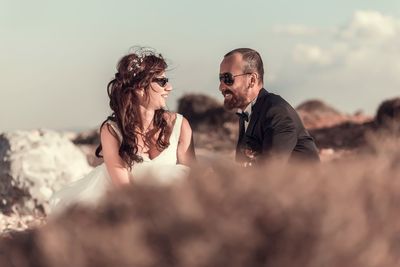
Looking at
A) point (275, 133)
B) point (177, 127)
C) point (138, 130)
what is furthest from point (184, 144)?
point (275, 133)

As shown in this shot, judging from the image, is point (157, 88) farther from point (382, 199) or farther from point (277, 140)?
point (382, 199)

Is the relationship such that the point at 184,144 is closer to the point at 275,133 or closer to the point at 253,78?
the point at 253,78

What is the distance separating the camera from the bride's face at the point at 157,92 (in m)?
6.12

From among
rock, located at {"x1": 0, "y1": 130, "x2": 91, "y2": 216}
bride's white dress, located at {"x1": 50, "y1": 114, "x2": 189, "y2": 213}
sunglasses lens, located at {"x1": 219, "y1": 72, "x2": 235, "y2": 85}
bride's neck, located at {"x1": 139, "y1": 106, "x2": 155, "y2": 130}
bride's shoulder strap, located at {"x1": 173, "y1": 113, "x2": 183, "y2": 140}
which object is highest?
sunglasses lens, located at {"x1": 219, "y1": 72, "x2": 235, "y2": 85}

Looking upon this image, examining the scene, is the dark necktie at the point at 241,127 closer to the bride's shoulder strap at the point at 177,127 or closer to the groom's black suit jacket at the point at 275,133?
the groom's black suit jacket at the point at 275,133

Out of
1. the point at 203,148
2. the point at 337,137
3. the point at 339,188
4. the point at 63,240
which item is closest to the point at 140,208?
the point at 63,240

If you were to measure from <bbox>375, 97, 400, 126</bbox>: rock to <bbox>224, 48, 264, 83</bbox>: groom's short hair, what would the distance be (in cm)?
1937

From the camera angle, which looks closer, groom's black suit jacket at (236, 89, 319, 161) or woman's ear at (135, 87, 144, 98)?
groom's black suit jacket at (236, 89, 319, 161)

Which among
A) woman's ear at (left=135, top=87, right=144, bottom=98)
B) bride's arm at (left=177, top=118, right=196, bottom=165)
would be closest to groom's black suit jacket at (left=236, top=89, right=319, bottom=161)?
bride's arm at (left=177, top=118, right=196, bottom=165)

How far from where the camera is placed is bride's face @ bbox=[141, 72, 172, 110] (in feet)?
20.1

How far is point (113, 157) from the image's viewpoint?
19.7ft

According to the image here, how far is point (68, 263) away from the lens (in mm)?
2861

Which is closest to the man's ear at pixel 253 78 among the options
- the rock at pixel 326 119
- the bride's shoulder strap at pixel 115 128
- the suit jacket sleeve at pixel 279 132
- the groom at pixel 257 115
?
the groom at pixel 257 115

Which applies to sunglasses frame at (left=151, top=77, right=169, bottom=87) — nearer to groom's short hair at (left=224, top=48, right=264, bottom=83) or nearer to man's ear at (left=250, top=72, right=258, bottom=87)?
groom's short hair at (left=224, top=48, right=264, bottom=83)
